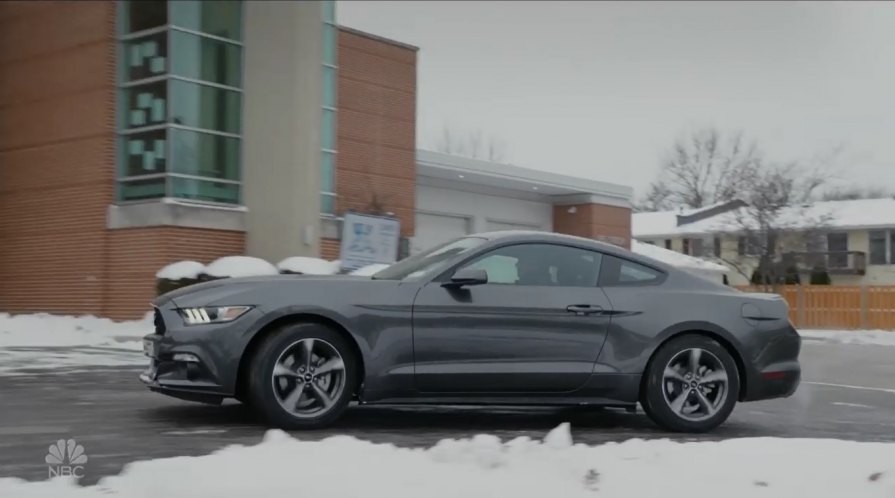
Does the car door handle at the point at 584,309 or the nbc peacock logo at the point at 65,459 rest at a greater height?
the car door handle at the point at 584,309

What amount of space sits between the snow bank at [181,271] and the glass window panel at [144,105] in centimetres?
300

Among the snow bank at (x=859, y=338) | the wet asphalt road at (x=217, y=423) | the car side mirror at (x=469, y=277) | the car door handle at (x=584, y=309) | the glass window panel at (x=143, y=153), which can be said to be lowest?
the snow bank at (x=859, y=338)

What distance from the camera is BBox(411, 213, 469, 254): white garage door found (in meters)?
29.1

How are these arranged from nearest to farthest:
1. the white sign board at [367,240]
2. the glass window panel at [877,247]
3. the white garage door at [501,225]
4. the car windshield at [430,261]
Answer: the car windshield at [430,261] < the white sign board at [367,240] < the white garage door at [501,225] < the glass window panel at [877,247]

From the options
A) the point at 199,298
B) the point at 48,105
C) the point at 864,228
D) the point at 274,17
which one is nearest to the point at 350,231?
the point at 274,17

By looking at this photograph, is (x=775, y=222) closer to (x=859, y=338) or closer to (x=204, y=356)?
(x=859, y=338)

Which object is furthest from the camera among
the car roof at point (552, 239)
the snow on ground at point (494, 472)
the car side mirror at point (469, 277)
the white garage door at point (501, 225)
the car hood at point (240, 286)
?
the white garage door at point (501, 225)

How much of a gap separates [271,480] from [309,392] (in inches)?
64.2

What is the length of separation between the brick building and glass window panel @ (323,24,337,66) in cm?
18

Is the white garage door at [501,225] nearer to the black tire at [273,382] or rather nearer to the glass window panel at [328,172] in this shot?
the glass window panel at [328,172]

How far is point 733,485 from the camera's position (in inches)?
192

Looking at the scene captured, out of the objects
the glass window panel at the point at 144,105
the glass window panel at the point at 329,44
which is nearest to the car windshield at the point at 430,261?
the glass window panel at the point at 144,105

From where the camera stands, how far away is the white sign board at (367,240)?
2008cm

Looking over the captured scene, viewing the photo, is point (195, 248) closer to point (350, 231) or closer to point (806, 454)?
point (350, 231)
